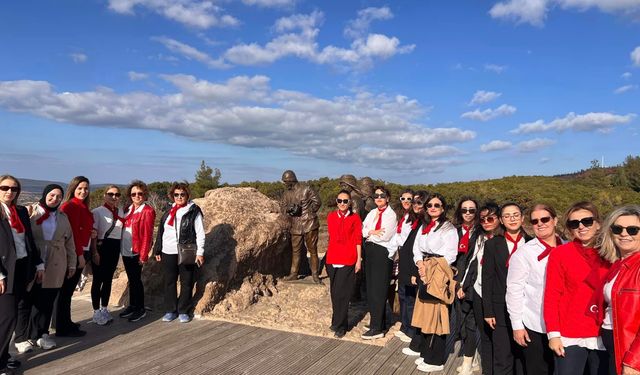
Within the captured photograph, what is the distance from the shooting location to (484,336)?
345 centimetres

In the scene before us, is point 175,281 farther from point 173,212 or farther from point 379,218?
point 379,218

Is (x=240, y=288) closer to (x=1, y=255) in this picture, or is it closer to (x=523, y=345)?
(x=1, y=255)

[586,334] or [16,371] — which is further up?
[586,334]

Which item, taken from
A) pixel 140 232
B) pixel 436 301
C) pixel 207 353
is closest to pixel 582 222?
pixel 436 301

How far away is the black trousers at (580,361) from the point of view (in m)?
2.38

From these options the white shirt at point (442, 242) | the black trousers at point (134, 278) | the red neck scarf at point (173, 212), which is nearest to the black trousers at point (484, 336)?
the white shirt at point (442, 242)

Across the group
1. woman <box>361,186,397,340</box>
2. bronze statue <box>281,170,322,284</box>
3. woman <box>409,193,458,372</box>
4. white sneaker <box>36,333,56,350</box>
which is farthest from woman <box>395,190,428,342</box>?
white sneaker <box>36,333,56,350</box>

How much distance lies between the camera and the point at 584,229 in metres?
2.55

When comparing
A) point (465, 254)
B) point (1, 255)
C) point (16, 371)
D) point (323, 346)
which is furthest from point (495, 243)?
point (16, 371)

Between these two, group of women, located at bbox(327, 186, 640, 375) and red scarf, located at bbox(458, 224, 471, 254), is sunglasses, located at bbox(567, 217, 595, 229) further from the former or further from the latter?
red scarf, located at bbox(458, 224, 471, 254)

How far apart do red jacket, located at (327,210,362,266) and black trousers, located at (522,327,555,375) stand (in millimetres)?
2419

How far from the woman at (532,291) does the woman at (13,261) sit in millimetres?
4133

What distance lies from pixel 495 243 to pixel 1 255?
416cm

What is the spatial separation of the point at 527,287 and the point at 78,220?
4.72 metres
